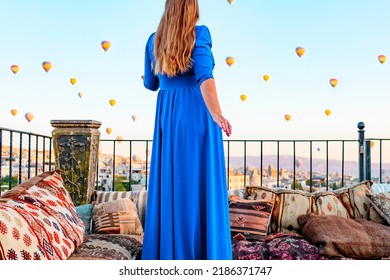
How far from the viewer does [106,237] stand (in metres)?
2.41

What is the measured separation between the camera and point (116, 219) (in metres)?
2.69

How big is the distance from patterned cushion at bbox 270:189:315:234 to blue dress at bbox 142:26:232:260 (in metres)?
1.14

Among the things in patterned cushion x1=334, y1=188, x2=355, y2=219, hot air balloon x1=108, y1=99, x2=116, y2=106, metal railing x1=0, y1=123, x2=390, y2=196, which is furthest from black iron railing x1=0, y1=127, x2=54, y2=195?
hot air balloon x1=108, y1=99, x2=116, y2=106

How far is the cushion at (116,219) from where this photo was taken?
8.71 feet

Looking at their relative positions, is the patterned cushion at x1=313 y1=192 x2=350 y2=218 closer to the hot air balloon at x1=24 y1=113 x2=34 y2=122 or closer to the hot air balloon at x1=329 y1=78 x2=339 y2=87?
the hot air balloon at x1=329 y1=78 x2=339 y2=87

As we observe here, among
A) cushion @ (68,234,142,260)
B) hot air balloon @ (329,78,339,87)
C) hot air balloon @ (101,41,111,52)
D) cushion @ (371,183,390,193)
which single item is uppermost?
hot air balloon @ (101,41,111,52)

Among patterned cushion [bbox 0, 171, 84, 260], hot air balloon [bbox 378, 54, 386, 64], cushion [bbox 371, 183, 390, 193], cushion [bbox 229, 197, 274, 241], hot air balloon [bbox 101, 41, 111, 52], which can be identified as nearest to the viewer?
patterned cushion [bbox 0, 171, 84, 260]

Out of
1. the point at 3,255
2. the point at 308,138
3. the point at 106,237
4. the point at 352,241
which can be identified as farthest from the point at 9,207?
the point at 308,138

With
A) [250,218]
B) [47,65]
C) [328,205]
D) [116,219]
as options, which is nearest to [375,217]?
[328,205]

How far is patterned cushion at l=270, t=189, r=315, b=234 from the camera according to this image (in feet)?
9.90

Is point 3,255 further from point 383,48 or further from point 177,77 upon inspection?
point 383,48

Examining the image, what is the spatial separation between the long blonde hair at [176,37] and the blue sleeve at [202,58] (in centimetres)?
3

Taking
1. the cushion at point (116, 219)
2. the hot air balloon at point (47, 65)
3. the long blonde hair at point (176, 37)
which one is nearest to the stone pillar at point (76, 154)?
the cushion at point (116, 219)

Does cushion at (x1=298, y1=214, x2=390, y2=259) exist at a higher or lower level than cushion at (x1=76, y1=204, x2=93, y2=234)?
lower
